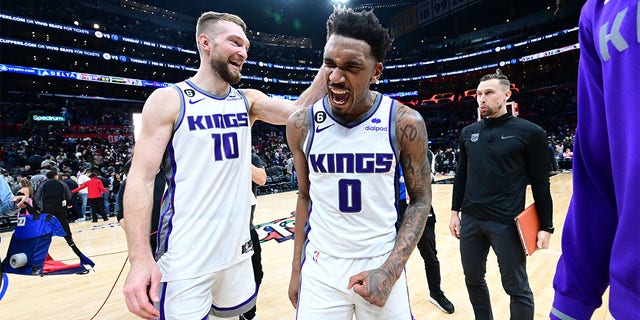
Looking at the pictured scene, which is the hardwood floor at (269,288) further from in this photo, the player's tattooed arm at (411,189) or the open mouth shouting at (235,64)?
the open mouth shouting at (235,64)

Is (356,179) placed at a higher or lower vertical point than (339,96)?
lower

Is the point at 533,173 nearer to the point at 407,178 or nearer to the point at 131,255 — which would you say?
the point at 407,178

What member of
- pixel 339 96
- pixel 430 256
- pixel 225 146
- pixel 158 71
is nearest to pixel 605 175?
pixel 339 96

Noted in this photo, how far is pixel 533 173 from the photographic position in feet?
8.34

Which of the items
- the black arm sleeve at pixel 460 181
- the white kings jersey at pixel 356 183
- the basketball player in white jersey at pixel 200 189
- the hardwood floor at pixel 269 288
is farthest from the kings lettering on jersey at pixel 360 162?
the hardwood floor at pixel 269 288

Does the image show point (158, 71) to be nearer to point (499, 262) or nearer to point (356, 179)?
point (499, 262)

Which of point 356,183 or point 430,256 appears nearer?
point 356,183

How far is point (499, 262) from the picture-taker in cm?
253

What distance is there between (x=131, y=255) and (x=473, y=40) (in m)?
42.0

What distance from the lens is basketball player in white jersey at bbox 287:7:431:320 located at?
1.51 metres

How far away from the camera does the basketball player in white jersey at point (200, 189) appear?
1.65m

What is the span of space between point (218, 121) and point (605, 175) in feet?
5.45

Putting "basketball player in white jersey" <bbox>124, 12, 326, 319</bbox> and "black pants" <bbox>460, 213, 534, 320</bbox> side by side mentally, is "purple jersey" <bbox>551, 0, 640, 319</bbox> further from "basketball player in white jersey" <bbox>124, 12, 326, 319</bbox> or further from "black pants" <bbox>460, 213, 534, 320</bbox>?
"black pants" <bbox>460, 213, 534, 320</bbox>

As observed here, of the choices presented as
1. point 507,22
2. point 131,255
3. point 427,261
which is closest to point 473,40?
point 507,22
